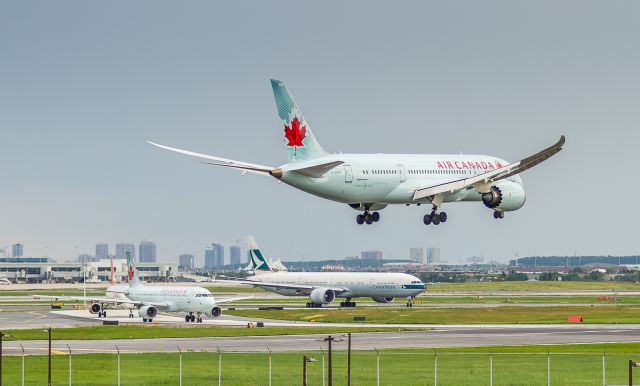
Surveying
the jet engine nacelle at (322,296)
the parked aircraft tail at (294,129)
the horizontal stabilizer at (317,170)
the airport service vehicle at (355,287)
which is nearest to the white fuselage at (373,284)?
the airport service vehicle at (355,287)

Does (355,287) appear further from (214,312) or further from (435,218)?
(435,218)

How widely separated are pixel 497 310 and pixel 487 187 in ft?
233

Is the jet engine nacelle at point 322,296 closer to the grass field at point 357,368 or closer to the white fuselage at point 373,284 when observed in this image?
the white fuselage at point 373,284

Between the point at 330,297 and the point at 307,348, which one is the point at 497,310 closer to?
the point at 330,297

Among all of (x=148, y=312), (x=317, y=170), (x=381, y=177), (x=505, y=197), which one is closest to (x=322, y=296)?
(x=148, y=312)

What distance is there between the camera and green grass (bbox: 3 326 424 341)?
362 feet

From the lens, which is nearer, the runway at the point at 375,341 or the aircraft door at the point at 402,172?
the aircraft door at the point at 402,172

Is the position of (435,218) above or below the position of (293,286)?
above

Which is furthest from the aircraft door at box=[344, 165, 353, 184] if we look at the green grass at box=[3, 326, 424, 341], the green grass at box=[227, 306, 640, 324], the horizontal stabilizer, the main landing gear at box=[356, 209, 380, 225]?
the green grass at box=[227, 306, 640, 324]

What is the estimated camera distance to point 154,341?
102438mm

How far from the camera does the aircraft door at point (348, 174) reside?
2995 inches

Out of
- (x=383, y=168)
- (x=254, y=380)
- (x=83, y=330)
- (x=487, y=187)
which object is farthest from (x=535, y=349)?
(x=83, y=330)

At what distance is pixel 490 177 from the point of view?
81.6m

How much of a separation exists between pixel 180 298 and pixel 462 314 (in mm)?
34329
